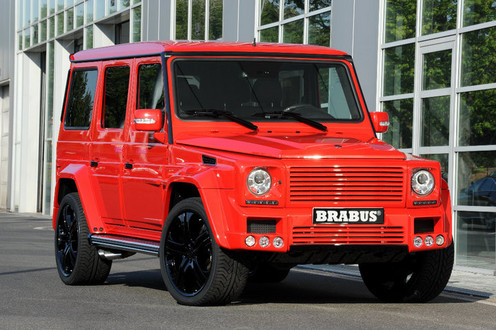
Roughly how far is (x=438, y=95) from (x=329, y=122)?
614cm

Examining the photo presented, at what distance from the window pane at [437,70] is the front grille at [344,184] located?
23.8 feet

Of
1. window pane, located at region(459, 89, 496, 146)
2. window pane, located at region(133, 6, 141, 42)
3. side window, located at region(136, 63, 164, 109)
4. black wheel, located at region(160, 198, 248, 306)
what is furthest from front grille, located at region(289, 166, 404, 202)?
window pane, located at region(133, 6, 141, 42)

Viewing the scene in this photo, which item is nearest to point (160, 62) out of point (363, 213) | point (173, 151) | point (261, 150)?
point (173, 151)

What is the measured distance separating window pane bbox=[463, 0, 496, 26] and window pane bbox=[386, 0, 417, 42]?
135cm

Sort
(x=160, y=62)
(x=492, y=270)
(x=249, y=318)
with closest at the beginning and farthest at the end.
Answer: (x=249, y=318) < (x=160, y=62) < (x=492, y=270)

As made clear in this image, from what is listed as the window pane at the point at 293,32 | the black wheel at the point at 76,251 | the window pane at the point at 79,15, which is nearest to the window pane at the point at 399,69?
the window pane at the point at 293,32

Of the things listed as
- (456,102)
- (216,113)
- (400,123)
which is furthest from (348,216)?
(400,123)

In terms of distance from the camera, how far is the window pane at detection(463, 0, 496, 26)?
47.9 feet

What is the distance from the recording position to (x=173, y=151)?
30.8 ft

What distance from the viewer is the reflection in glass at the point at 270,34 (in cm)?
2081

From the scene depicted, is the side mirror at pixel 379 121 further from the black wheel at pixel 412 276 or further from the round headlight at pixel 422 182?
the round headlight at pixel 422 182

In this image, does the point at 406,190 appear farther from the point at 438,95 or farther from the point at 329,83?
the point at 438,95

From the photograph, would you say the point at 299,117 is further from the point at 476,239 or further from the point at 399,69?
the point at 399,69

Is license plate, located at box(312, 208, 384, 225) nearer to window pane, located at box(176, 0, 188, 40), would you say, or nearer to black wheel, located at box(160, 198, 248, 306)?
black wheel, located at box(160, 198, 248, 306)
